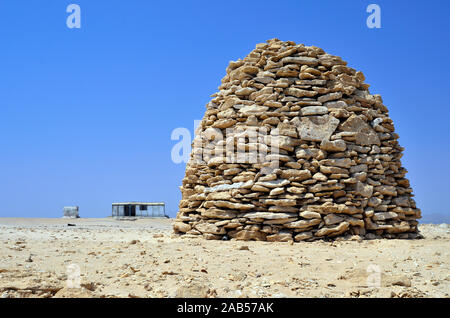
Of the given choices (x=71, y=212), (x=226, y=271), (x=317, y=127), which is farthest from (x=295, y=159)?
(x=71, y=212)

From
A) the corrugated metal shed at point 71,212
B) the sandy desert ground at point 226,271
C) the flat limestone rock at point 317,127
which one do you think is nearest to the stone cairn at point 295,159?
the flat limestone rock at point 317,127

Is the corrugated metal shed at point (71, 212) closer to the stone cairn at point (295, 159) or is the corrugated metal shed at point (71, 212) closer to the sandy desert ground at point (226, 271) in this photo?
the stone cairn at point (295, 159)

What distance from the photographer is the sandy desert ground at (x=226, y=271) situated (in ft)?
12.4

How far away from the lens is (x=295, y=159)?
25.5ft

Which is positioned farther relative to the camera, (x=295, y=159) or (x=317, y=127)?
(x=317, y=127)

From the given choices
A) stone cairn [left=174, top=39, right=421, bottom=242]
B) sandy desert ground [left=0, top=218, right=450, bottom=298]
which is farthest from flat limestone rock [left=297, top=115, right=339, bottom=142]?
sandy desert ground [left=0, top=218, right=450, bottom=298]

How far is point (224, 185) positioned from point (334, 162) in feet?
7.67

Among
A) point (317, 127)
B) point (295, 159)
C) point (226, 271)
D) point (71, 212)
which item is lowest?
point (226, 271)

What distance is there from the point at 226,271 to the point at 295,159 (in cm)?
372

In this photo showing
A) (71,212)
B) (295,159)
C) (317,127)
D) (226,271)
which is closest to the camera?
(226,271)

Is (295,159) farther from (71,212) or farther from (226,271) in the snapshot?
(71,212)

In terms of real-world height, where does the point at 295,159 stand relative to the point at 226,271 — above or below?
above

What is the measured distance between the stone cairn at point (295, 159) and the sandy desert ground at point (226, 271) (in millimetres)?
924
